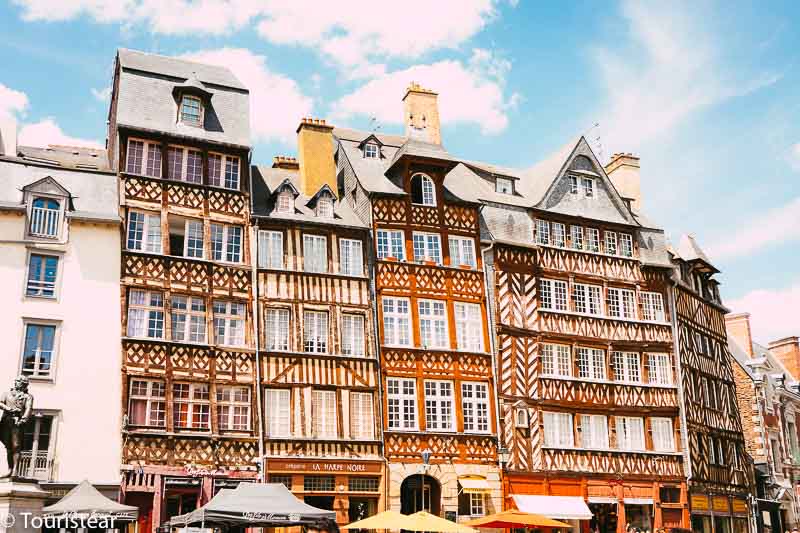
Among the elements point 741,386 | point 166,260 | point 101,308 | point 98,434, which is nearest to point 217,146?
point 166,260

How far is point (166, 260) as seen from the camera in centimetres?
2355

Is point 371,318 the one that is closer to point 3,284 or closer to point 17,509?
point 3,284

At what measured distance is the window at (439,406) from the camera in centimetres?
2547

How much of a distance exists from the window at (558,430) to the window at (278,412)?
7.62 meters

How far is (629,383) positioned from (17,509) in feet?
61.2

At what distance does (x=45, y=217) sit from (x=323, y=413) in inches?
322

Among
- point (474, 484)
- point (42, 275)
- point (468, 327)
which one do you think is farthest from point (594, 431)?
point (42, 275)

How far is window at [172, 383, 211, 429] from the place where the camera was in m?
22.8

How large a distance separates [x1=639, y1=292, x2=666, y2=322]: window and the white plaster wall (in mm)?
16021

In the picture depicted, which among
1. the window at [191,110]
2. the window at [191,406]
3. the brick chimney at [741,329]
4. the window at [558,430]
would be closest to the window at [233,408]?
the window at [191,406]

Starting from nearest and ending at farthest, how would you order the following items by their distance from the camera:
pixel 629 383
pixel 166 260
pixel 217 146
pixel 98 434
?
pixel 98 434
pixel 166 260
pixel 217 146
pixel 629 383

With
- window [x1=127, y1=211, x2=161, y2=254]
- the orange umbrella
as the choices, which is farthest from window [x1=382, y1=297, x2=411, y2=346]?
window [x1=127, y1=211, x2=161, y2=254]

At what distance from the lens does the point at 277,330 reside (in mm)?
24453

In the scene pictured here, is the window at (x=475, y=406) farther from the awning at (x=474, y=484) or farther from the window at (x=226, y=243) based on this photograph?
the window at (x=226, y=243)
